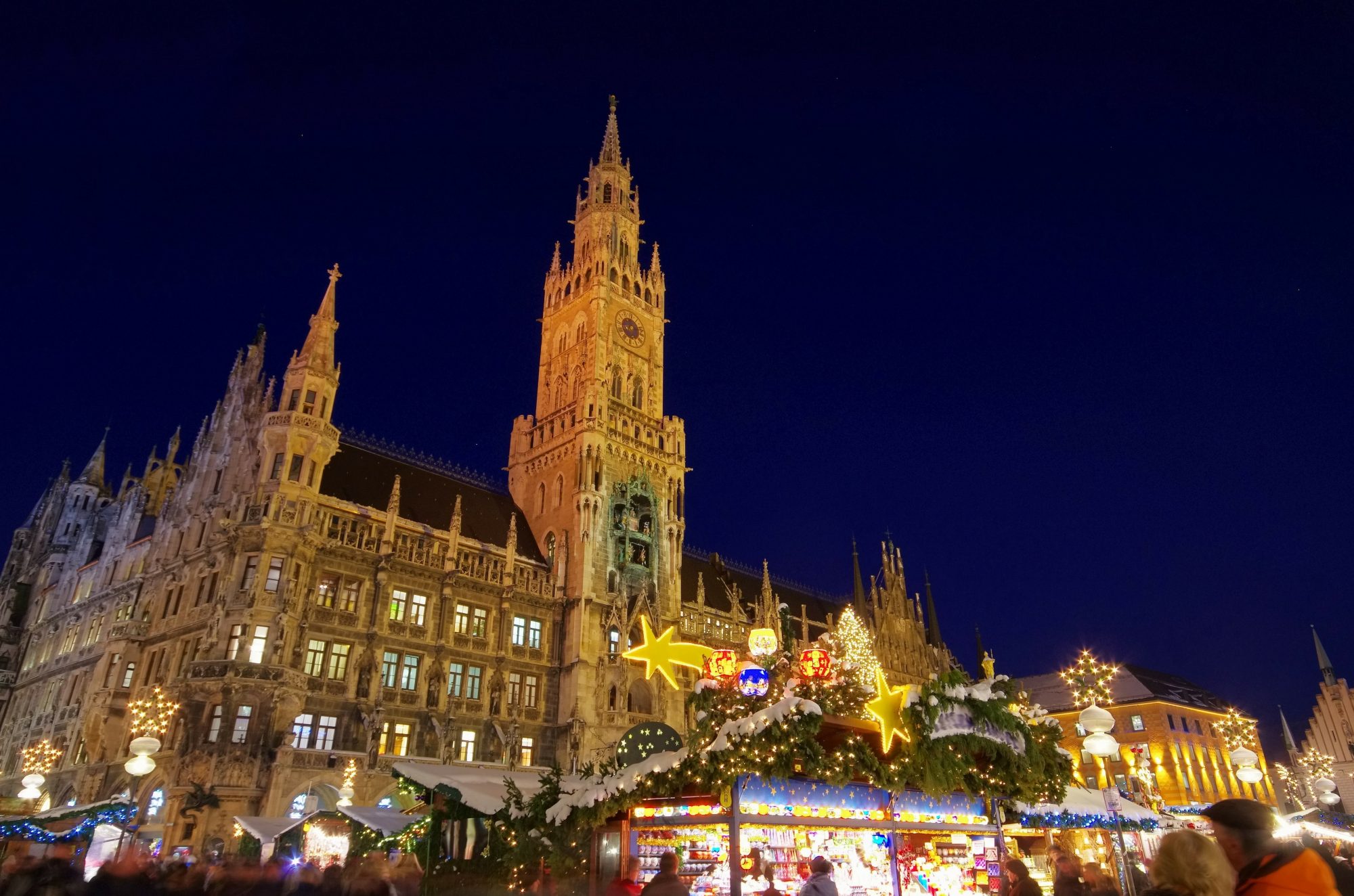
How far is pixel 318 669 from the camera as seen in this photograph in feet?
126

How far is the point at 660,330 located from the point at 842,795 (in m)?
48.1

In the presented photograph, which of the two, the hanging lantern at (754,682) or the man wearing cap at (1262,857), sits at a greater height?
the hanging lantern at (754,682)

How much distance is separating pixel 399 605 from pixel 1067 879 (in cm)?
3709

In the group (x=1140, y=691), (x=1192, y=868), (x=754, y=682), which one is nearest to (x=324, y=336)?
(x=754, y=682)

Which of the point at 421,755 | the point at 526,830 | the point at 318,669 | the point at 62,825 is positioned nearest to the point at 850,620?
the point at 526,830

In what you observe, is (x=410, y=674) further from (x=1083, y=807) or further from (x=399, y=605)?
(x=1083, y=807)

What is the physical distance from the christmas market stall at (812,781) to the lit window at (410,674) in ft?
77.4

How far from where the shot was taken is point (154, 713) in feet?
126

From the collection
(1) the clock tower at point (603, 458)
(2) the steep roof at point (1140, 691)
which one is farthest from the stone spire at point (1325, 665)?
(1) the clock tower at point (603, 458)

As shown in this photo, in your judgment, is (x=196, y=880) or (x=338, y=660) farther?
(x=338, y=660)

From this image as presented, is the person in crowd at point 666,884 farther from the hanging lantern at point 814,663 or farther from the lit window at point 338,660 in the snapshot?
the lit window at point 338,660

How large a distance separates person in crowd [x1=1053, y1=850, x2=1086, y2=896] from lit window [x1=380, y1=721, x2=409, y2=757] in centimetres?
3439

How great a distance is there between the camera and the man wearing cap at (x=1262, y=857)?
4.66m

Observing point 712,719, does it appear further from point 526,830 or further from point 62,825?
point 62,825
